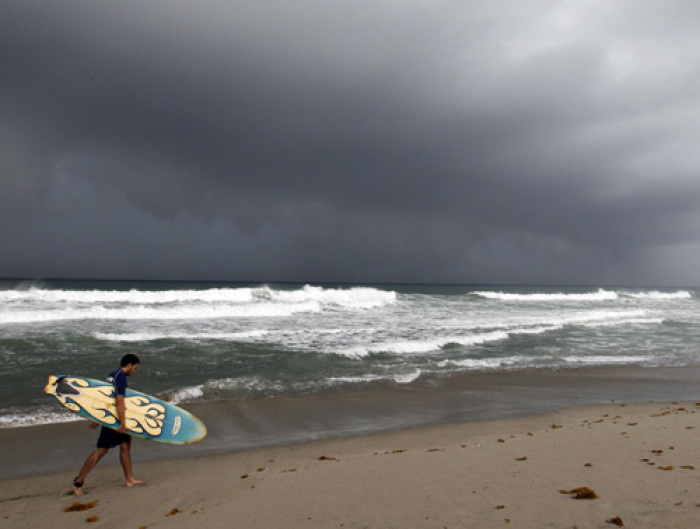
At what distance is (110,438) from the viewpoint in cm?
586

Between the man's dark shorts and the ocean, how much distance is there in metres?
1.94

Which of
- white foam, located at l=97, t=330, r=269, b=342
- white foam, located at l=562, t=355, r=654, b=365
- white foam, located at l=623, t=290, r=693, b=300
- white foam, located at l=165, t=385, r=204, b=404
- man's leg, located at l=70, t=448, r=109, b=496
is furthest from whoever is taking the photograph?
white foam, located at l=623, t=290, r=693, b=300

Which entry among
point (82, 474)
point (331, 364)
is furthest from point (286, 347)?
point (82, 474)

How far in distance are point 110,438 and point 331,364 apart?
338 inches

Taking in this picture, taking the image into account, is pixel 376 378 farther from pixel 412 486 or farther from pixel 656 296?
pixel 656 296

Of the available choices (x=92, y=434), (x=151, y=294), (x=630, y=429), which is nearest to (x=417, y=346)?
(x=630, y=429)

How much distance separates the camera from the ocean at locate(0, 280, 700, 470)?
9414 millimetres

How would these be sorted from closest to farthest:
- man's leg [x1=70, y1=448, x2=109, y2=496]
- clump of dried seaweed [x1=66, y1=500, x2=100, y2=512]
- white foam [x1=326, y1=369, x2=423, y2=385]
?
1. clump of dried seaweed [x1=66, y1=500, x2=100, y2=512]
2. man's leg [x1=70, y1=448, x2=109, y2=496]
3. white foam [x1=326, y1=369, x2=423, y2=385]

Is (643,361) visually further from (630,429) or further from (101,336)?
(101,336)

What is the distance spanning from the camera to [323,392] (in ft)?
36.2

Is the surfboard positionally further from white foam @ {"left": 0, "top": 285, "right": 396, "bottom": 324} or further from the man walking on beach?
white foam @ {"left": 0, "top": 285, "right": 396, "bottom": 324}

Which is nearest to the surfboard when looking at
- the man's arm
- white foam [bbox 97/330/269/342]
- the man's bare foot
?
the man's arm

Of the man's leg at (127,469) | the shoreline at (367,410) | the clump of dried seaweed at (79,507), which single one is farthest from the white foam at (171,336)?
the clump of dried seaweed at (79,507)

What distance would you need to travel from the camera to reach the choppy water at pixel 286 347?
37.5 feet
